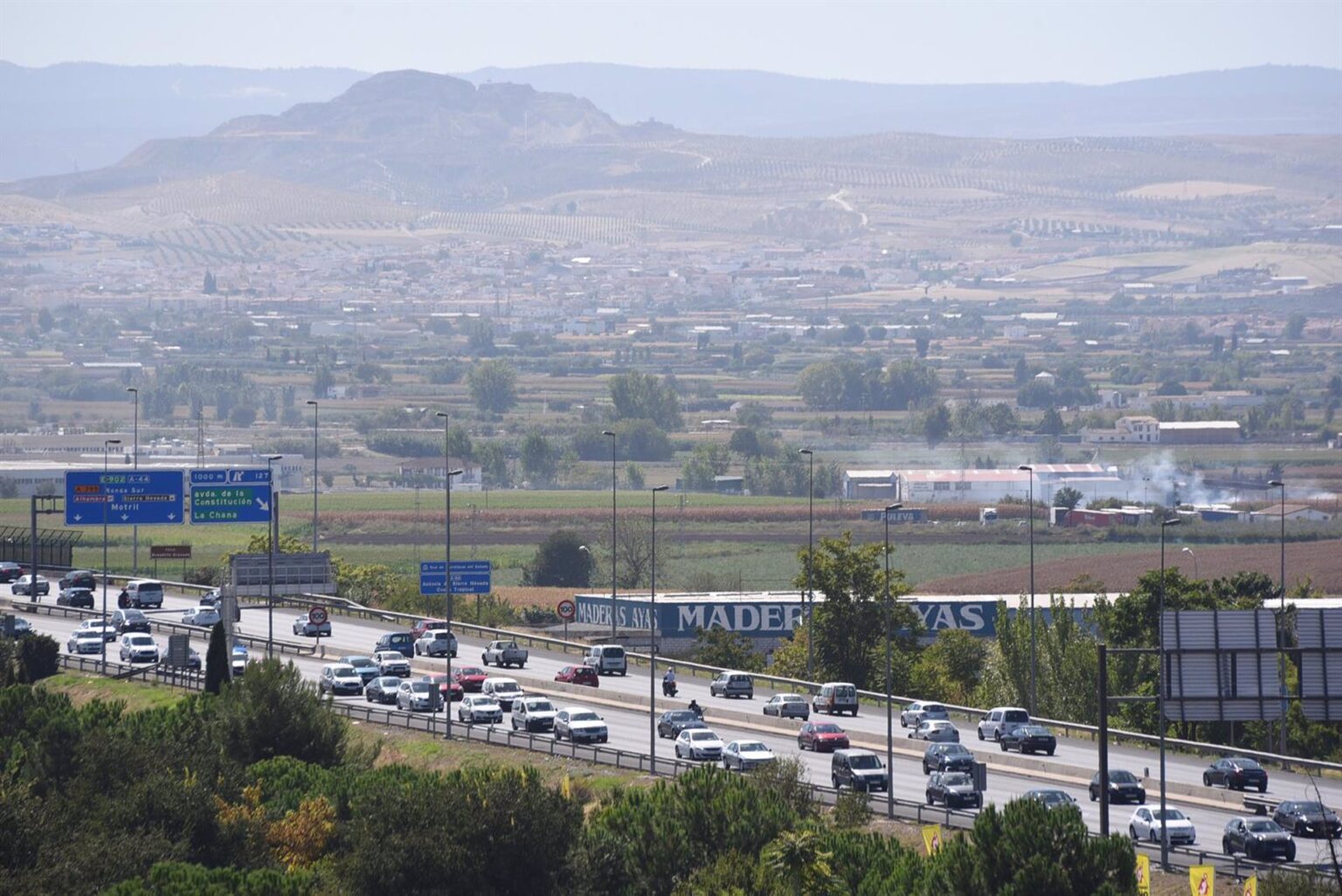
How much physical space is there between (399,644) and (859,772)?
2760 cm

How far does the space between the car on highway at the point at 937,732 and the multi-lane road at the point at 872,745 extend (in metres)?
0.44

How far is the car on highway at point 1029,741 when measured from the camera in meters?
A: 51.7

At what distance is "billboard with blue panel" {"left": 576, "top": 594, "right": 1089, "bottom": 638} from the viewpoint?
86312 millimetres

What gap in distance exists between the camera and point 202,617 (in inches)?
2980

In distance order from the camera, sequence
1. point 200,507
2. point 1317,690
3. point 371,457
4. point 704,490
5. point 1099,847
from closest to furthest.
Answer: point 1099,847, point 1317,690, point 200,507, point 704,490, point 371,457

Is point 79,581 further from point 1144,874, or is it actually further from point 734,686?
point 1144,874

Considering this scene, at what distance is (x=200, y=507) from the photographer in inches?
3221

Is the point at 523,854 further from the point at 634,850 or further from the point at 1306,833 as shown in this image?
the point at 1306,833

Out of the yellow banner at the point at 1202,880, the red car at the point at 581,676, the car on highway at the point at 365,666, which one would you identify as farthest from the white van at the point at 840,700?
the yellow banner at the point at 1202,880

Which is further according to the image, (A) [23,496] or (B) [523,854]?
(A) [23,496]

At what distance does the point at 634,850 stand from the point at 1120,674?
1244 inches

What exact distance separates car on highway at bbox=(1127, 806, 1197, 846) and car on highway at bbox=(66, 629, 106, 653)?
39.3 metres

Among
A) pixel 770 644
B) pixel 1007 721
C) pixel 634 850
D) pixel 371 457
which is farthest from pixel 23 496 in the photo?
pixel 634 850

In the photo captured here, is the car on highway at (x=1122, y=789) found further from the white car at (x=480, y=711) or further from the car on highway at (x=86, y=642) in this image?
the car on highway at (x=86, y=642)
